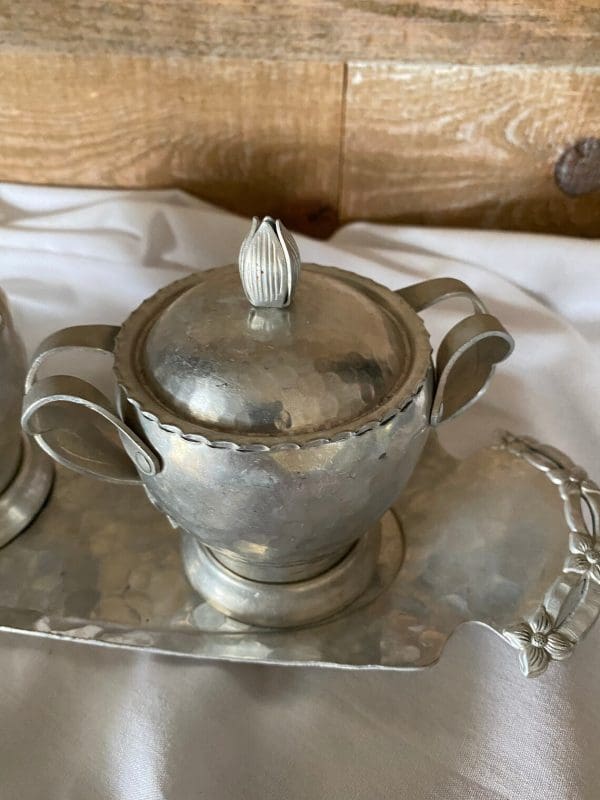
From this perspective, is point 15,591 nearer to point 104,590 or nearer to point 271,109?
point 104,590

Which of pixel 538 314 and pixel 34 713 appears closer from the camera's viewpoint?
pixel 34 713

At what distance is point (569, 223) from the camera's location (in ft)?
2.95

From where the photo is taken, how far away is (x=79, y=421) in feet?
1.87

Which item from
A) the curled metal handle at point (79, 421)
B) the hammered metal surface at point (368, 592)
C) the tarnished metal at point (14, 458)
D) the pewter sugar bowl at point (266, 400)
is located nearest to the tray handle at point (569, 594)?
the hammered metal surface at point (368, 592)

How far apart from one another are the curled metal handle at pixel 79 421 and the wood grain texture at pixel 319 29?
1.29 ft

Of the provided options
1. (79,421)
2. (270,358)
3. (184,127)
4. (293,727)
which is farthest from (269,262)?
(184,127)

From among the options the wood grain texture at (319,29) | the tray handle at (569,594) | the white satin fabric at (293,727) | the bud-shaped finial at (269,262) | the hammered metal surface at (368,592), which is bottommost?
the white satin fabric at (293,727)

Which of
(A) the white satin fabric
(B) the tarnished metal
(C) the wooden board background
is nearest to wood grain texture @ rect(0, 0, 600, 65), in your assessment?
(C) the wooden board background

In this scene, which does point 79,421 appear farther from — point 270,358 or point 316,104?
point 316,104

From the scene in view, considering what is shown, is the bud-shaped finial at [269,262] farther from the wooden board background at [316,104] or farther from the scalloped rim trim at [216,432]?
the wooden board background at [316,104]

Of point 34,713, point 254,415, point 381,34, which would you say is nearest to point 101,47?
point 381,34

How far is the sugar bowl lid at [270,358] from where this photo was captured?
46cm

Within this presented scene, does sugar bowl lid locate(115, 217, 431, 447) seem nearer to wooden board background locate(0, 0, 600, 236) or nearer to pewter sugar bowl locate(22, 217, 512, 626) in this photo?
pewter sugar bowl locate(22, 217, 512, 626)

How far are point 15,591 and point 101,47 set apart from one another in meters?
0.55
